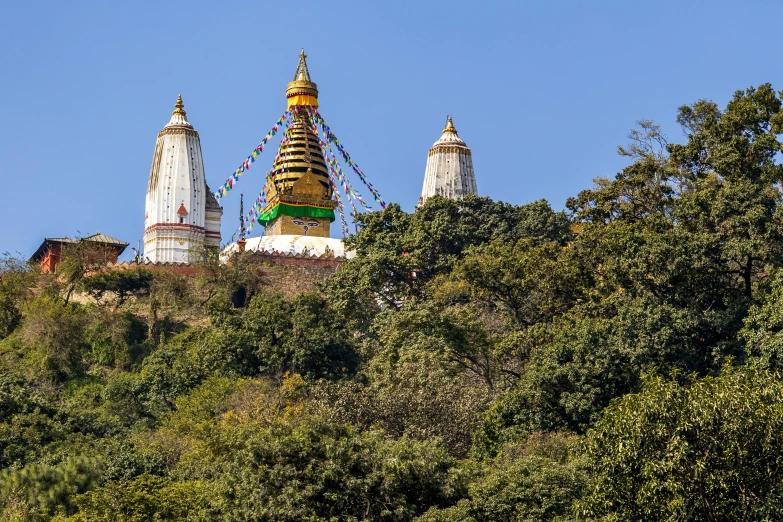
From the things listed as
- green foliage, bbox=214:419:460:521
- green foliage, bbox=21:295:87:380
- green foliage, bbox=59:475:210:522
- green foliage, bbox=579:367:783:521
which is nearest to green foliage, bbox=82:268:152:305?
green foliage, bbox=21:295:87:380

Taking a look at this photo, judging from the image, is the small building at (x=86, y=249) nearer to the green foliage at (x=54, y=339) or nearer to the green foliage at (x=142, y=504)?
the green foliage at (x=54, y=339)

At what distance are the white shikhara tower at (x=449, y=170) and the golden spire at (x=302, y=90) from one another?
24.4 ft

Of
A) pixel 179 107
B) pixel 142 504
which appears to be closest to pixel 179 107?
pixel 179 107

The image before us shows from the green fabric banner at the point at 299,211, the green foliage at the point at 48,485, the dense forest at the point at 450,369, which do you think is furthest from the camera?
the green fabric banner at the point at 299,211

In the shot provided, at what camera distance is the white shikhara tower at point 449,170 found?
211 feet

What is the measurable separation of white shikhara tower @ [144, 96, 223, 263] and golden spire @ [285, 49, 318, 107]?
700 centimetres

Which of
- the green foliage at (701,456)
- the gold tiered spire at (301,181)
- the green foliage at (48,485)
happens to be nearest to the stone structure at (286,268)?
the gold tiered spire at (301,181)

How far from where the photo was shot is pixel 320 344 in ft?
152

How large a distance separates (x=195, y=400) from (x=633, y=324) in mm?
12577

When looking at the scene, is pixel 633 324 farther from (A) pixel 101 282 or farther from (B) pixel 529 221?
(A) pixel 101 282

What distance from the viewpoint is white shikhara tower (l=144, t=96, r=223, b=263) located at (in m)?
61.3

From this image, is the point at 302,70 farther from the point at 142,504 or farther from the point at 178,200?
the point at 142,504

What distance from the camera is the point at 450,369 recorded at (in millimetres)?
39812

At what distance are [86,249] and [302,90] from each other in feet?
57.3
